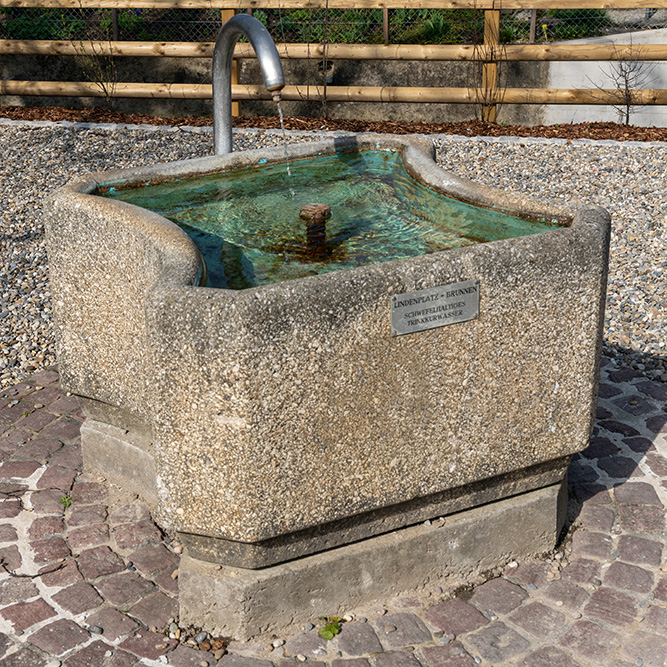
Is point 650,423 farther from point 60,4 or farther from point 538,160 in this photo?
point 60,4

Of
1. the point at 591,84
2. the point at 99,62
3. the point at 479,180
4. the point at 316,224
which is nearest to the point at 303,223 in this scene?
the point at 316,224

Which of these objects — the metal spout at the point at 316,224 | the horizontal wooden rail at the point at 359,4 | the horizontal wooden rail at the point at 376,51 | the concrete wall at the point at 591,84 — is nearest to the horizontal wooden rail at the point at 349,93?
the concrete wall at the point at 591,84

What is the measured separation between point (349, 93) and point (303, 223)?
5.53 meters

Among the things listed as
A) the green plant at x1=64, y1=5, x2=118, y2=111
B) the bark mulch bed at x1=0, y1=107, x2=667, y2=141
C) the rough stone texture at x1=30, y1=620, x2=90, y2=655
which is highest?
the green plant at x1=64, y1=5, x2=118, y2=111

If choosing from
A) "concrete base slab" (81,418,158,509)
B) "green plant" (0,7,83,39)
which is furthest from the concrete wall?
"concrete base slab" (81,418,158,509)

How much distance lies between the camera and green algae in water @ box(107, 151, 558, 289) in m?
Answer: 3.31

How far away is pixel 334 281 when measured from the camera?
245 cm

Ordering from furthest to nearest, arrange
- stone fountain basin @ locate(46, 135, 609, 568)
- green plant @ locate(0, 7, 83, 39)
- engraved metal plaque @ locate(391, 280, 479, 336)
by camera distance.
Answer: green plant @ locate(0, 7, 83, 39)
engraved metal plaque @ locate(391, 280, 479, 336)
stone fountain basin @ locate(46, 135, 609, 568)

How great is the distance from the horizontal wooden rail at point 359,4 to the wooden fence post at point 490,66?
0.22 metres

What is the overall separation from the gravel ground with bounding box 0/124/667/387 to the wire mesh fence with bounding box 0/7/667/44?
2.91 m

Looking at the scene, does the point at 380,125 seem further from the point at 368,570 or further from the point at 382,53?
the point at 368,570

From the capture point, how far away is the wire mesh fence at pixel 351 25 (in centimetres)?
1048

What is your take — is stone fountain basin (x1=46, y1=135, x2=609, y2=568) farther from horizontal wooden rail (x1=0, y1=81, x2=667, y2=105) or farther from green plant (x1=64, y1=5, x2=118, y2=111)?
green plant (x1=64, y1=5, x2=118, y2=111)

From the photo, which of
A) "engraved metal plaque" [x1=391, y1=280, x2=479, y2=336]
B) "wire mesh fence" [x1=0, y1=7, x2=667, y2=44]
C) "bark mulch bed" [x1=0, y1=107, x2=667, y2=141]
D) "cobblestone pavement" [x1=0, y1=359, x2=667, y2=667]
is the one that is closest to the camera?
"engraved metal plaque" [x1=391, y1=280, x2=479, y2=336]
